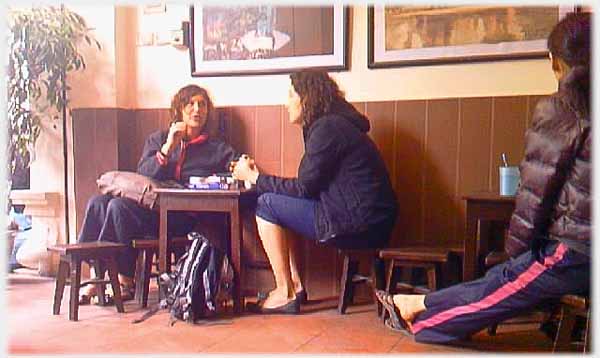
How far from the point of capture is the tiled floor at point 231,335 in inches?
106

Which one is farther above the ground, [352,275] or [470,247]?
[470,247]

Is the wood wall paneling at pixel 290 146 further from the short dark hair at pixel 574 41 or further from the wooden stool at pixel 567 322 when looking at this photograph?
the wooden stool at pixel 567 322

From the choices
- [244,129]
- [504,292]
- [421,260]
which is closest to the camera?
[504,292]

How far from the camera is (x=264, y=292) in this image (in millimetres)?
3752

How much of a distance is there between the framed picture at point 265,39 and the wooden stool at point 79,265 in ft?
3.96

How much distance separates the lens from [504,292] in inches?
98.7

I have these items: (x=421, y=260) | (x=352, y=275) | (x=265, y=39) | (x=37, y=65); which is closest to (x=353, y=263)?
(x=352, y=275)

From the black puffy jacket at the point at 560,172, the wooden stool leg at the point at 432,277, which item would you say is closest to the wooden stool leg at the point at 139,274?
the wooden stool leg at the point at 432,277

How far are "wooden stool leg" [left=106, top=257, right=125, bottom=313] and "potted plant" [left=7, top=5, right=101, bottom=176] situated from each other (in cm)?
103

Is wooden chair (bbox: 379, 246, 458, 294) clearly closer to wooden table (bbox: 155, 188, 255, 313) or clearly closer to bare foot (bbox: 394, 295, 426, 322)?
bare foot (bbox: 394, 295, 426, 322)

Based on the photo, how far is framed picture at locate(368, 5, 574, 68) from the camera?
10.6 ft

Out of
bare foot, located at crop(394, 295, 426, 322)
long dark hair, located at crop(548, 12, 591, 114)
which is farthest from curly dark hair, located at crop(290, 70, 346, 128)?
long dark hair, located at crop(548, 12, 591, 114)

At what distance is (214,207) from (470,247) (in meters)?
1.19

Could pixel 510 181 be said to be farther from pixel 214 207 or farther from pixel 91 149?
pixel 91 149
